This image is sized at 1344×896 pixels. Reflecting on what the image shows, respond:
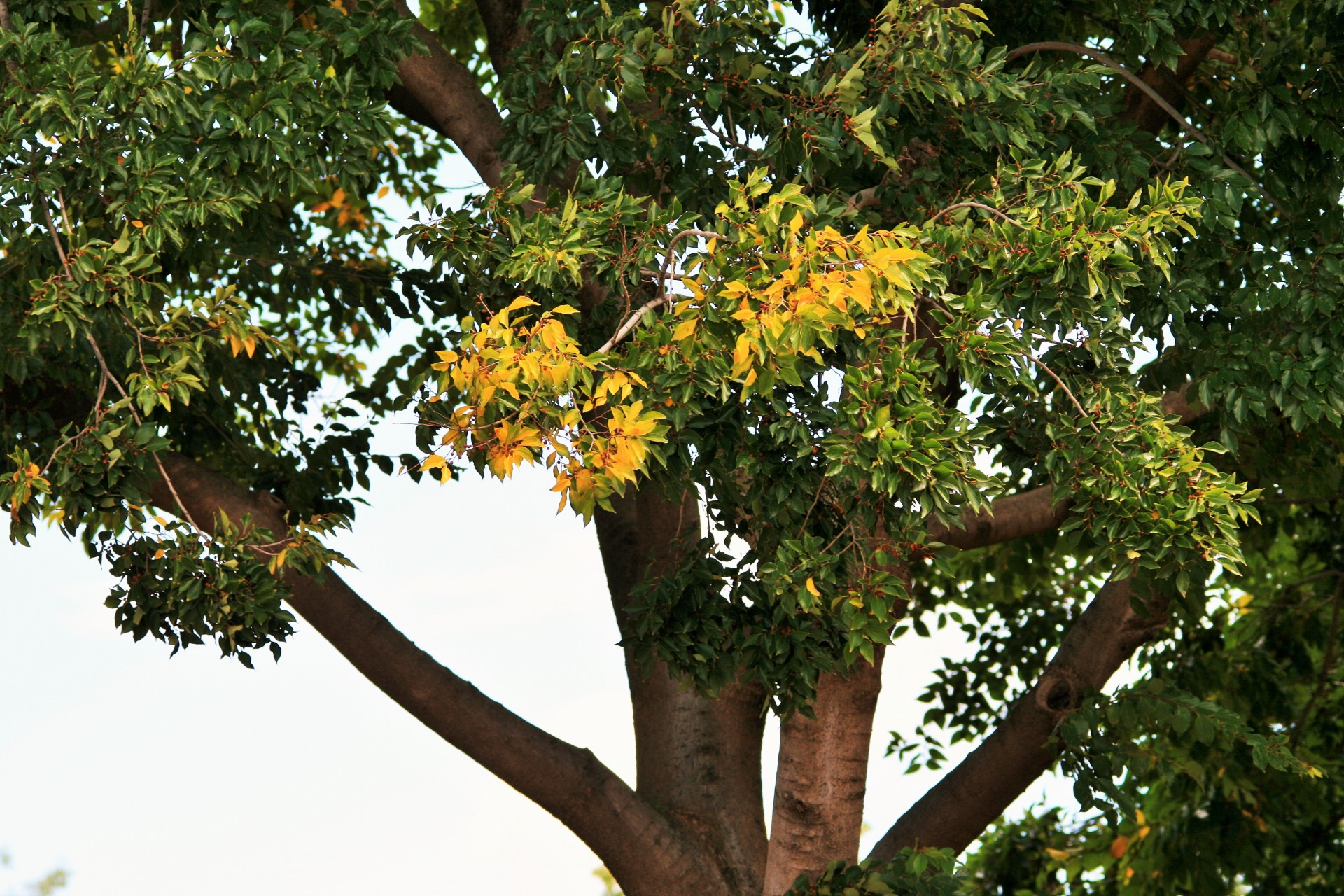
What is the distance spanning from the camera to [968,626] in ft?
28.5

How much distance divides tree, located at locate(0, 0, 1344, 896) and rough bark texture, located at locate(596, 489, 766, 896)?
0.07 ft

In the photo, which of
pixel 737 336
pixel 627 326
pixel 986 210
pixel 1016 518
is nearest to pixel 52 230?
pixel 627 326

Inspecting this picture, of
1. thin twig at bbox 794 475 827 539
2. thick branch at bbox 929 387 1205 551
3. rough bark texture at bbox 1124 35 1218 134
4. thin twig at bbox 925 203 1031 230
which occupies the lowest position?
thin twig at bbox 794 475 827 539

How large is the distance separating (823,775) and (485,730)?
1.45 meters

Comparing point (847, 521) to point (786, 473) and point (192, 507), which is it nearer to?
point (786, 473)

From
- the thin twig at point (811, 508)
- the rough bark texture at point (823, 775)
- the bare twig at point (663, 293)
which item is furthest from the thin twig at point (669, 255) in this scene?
the rough bark texture at point (823, 775)

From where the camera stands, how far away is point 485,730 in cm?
594

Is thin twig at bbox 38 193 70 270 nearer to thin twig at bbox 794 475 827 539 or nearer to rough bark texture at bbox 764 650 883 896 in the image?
thin twig at bbox 794 475 827 539

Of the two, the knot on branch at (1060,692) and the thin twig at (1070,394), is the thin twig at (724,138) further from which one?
the knot on branch at (1060,692)

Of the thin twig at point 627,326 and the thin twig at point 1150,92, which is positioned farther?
the thin twig at point 1150,92

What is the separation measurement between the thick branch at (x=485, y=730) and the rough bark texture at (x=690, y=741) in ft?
0.77

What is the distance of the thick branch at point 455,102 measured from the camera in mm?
6391

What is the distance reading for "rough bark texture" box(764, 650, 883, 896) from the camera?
5.70 meters

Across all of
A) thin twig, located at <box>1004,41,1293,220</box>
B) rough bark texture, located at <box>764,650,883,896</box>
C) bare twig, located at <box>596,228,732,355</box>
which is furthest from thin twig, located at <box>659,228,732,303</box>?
rough bark texture, located at <box>764,650,883,896</box>
